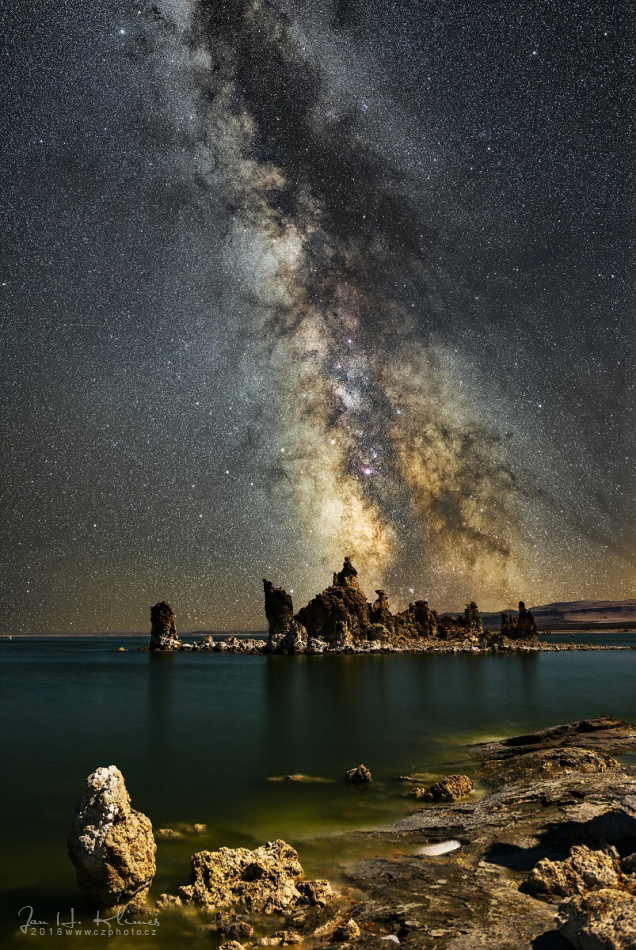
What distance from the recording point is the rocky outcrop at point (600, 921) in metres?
6.69

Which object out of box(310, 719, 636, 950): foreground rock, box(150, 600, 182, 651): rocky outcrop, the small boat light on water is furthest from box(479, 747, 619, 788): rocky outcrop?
box(150, 600, 182, 651): rocky outcrop

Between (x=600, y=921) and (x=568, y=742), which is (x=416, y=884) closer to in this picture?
(x=600, y=921)

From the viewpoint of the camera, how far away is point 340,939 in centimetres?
866

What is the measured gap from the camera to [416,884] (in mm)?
10516

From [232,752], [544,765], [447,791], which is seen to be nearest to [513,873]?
[447,791]

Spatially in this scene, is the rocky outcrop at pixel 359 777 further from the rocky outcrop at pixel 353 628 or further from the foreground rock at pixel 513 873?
the rocky outcrop at pixel 353 628

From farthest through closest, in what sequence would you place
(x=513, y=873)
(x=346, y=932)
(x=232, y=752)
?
(x=232, y=752)
(x=513, y=873)
(x=346, y=932)

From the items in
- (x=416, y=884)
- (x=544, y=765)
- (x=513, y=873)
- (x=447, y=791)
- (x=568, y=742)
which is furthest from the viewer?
(x=568, y=742)

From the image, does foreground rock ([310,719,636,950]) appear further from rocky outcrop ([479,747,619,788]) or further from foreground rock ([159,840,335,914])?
rocky outcrop ([479,747,619,788])

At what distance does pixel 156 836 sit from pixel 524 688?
52.9 meters

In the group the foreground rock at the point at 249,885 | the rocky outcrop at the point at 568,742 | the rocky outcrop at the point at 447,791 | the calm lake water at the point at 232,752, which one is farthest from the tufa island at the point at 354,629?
the foreground rock at the point at 249,885

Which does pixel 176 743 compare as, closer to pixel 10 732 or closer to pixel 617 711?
pixel 10 732

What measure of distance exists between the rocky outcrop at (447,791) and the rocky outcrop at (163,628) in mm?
146039

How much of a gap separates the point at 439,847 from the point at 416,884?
8.29 feet
